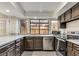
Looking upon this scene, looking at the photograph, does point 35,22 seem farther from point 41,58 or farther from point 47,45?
point 41,58

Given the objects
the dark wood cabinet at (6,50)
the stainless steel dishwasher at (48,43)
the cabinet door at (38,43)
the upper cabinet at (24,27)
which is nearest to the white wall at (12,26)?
the upper cabinet at (24,27)

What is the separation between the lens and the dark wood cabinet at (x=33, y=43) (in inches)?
247

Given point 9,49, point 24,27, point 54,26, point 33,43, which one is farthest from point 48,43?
point 9,49

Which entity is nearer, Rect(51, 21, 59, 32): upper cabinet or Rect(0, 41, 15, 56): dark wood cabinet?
Rect(0, 41, 15, 56): dark wood cabinet

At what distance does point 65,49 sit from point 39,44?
2.83 m

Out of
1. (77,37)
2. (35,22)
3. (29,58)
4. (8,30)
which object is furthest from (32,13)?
(29,58)

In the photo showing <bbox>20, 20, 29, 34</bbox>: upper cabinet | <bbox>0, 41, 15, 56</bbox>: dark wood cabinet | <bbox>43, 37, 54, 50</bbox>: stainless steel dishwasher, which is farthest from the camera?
<bbox>20, 20, 29, 34</bbox>: upper cabinet

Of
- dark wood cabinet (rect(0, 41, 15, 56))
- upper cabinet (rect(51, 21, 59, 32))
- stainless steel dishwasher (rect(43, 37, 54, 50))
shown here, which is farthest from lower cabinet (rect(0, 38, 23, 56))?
upper cabinet (rect(51, 21, 59, 32))

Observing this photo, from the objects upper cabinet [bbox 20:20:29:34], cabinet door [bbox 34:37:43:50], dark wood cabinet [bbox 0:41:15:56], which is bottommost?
cabinet door [bbox 34:37:43:50]

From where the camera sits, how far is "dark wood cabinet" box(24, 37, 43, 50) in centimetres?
628

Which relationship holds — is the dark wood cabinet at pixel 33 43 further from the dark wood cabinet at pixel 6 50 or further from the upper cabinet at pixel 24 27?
the dark wood cabinet at pixel 6 50

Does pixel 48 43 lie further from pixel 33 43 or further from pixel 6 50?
pixel 6 50

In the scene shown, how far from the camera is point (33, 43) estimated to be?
632cm

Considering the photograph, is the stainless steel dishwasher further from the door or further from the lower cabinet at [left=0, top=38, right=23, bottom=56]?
the lower cabinet at [left=0, top=38, right=23, bottom=56]
